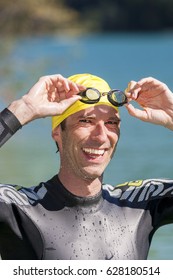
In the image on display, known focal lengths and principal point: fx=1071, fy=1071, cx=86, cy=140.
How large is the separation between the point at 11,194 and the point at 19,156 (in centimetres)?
1385

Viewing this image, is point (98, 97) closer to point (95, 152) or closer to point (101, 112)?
point (101, 112)

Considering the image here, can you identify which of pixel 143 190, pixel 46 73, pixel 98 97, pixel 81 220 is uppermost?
pixel 98 97

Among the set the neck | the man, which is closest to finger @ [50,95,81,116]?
the man

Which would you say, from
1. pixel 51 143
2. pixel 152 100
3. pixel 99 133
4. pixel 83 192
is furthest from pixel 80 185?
pixel 51 143

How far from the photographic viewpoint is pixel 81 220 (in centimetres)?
489

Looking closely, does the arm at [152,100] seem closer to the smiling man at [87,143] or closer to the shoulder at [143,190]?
the smiling man at [87,143]

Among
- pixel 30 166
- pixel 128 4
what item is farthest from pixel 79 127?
pixel 128 4

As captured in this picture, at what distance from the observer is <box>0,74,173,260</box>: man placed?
4.74 m

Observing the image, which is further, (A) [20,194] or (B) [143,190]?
(B) [143,190]

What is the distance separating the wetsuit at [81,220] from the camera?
477cm

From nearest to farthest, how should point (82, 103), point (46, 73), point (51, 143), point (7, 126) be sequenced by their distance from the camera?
point (7, 126), point (82, 103), point (51, 143), point (46, 73)

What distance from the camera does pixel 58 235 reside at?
15.9 feet

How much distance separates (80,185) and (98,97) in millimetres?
410

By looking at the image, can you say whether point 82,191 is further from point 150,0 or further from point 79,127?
point 150,0
